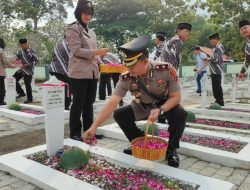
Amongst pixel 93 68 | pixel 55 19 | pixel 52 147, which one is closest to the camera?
pixel 52 147

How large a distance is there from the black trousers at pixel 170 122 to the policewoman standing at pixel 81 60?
979 mm

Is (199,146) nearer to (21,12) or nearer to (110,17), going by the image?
(21,12)

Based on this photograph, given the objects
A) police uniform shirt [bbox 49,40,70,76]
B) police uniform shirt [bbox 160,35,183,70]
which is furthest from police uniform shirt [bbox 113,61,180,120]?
police uniform shirt [bbox 49,40,70,76]

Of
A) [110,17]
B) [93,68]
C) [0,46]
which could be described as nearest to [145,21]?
[110,17]

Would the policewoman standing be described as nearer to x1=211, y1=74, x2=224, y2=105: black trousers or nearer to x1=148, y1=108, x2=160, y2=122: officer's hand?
x1=148, y1=108, x2=160, y2=122: officer's hand

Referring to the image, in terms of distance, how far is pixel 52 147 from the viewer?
162 inches

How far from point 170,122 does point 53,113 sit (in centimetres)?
146

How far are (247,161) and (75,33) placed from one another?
Answer: 9.28 feet

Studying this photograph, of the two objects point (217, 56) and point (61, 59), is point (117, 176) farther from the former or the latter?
point (217, 56)

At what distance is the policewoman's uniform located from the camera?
3.63 meters

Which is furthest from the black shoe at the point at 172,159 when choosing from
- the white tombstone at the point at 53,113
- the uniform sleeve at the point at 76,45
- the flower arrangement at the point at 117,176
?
the uniform sleeve at the point at 76,45

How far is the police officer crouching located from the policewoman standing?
98 centimetres

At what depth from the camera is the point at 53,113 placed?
13.3 feet

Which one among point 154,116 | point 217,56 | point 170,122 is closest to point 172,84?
point 170,122
